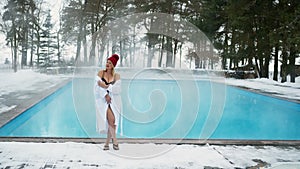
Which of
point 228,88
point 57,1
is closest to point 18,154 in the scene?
point 228,88

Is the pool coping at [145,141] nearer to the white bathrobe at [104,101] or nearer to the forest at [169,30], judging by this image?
the white bathrobe at [104,101]

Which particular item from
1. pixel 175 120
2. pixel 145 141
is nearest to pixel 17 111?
pixel 145 141

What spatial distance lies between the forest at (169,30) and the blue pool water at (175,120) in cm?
255

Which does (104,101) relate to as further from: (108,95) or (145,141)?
(145,141)

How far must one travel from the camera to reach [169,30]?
39.1 feet

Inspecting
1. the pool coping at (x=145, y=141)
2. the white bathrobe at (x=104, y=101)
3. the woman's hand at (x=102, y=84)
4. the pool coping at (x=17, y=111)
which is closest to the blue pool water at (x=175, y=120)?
the pool coping at (x=17, y=111)

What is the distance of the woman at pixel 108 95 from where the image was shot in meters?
2.78

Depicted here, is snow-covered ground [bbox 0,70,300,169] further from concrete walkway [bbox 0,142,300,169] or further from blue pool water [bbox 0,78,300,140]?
blue pool water [bbox 0,78,300,140]

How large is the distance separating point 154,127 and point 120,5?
1276 centimetres

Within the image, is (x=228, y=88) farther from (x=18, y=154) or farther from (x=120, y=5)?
(x=18, y=154)

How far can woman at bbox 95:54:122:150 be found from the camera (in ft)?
9.12

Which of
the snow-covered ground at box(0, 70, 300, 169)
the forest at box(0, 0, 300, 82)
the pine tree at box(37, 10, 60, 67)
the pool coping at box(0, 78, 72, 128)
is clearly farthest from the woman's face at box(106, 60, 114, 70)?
the pine tree at box(37, 10, 60, 67)

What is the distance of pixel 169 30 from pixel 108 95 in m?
9.51

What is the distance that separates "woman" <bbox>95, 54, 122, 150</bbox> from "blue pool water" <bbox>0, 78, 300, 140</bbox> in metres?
1.31
